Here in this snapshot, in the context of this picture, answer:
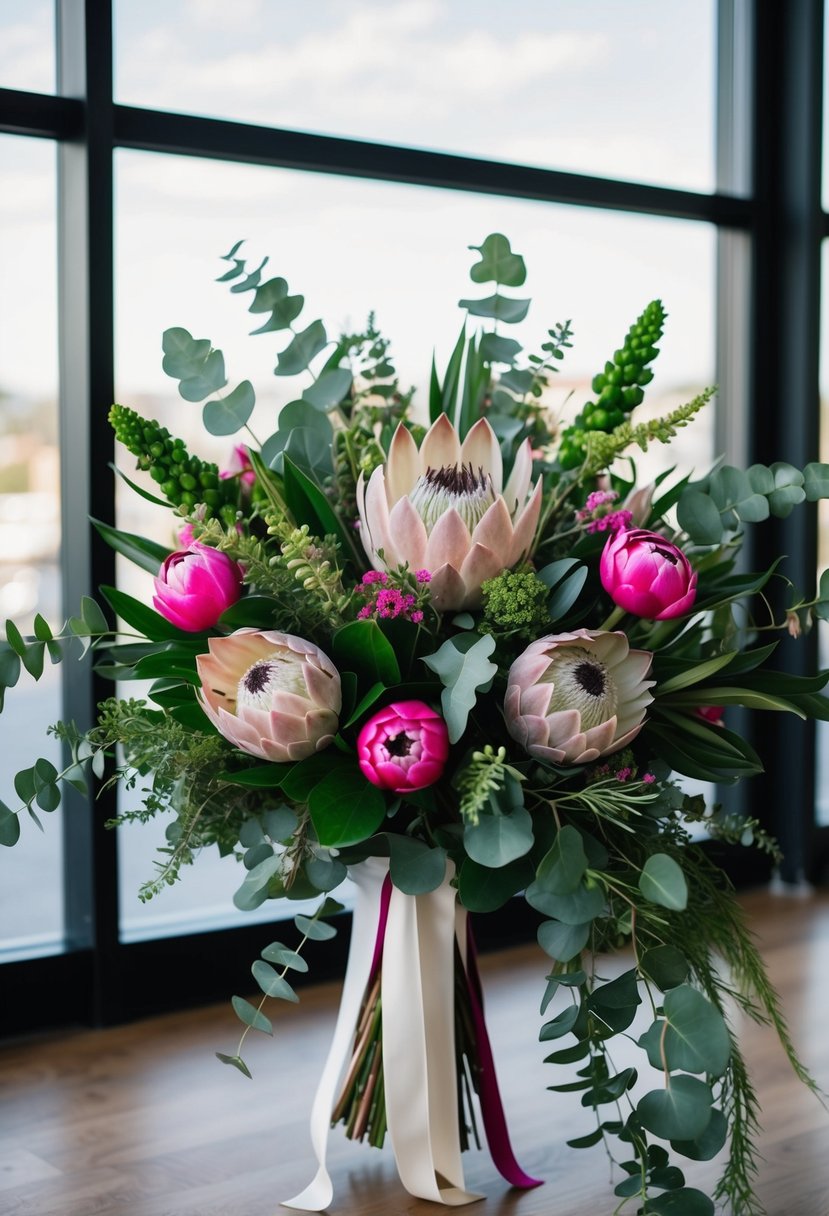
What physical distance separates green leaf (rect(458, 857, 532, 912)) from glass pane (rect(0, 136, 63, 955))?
3.24 feet

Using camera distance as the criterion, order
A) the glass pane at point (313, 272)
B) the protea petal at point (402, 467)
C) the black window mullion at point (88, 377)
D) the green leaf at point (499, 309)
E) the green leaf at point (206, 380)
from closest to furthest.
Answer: the protea petal at point (402, 467) → the green leaf at point (206, 380) → the green leaf at point (499, 309) → the black window mullion at point (88, 377) → the glass pane at point (313, 272)

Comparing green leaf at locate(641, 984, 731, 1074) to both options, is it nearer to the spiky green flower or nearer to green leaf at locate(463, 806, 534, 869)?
green leaf at locate(463, 806, 534, 869)

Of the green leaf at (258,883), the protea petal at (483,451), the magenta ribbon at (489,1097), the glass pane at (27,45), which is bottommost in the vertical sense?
the magenta ribbon at (489,1097)

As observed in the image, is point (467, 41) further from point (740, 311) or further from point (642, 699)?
point (642, 699)

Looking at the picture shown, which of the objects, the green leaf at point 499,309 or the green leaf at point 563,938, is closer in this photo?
the green leaf at point 563,938

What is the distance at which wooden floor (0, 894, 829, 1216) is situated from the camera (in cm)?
132

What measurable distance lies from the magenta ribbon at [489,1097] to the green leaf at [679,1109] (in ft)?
1.10

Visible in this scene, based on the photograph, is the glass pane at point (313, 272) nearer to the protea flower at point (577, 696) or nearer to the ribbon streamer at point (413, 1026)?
the ribbon streamer at point (413, 1026)

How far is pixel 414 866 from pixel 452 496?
11.9 inches

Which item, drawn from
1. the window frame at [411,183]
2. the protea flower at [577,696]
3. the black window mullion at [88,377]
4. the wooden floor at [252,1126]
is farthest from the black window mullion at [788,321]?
the protea flower at [577,696]

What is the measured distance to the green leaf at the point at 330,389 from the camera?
4.17 ft

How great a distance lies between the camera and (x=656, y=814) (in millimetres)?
1062

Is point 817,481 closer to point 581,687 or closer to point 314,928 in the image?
point 581,687

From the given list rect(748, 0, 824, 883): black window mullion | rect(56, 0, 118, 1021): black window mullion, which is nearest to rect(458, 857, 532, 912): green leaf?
rect(56, 0, 118, 1021): black window mullion
